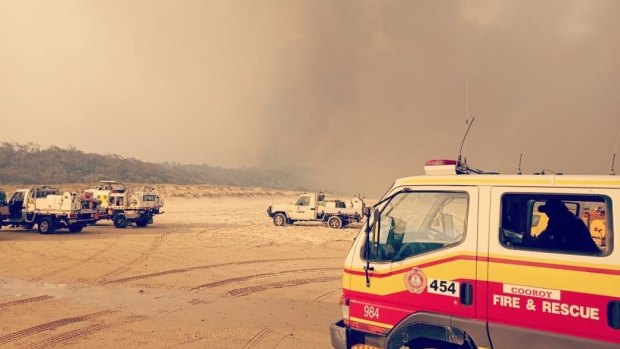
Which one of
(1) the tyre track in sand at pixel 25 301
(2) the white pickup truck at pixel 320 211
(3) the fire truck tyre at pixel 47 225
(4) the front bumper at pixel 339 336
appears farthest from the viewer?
(2) the white pickup truck at pixel 320 211

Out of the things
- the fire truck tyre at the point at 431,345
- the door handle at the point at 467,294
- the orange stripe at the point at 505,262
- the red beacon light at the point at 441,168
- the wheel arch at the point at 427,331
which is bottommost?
the fire truck tyre at the point at 431,345

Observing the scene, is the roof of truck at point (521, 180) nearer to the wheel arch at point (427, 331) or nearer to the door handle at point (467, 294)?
the door handle at point (467, 294)

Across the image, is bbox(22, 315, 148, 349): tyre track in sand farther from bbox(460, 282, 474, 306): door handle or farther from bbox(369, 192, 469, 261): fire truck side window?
bbox(460, 282, 474, 306): door handle

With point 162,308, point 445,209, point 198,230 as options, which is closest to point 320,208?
point 198,230

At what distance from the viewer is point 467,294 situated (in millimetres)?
4078

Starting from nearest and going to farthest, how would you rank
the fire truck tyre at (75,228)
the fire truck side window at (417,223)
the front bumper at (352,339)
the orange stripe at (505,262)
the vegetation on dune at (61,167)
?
the orange stripe at (505,262) → the fire truck side window at (417,223) → the front bumper at (352,339) → the fire truck tyre at (75,228) → the vegetation on dune at (61,167)

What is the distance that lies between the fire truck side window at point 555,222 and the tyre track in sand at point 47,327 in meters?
7.10

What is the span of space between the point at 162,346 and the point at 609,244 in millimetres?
5803

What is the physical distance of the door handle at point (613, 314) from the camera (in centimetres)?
344

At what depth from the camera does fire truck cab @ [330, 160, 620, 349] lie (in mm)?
3613

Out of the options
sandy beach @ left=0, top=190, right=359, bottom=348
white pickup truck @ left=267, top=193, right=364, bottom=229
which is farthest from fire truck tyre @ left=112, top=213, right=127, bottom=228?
white pickup truck @ left=267, top=193, right=364, bottom=229

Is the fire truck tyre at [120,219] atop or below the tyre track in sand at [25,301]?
atop

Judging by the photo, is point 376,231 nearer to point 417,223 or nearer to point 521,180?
point 417,223

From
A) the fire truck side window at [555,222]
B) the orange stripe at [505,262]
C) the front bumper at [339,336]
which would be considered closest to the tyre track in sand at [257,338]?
the front bumper at [339,336]
